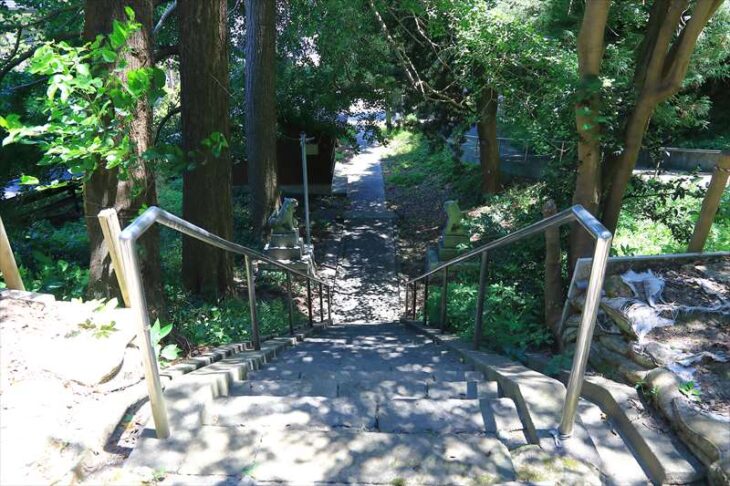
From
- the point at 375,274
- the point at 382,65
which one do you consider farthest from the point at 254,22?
the point at 375,274

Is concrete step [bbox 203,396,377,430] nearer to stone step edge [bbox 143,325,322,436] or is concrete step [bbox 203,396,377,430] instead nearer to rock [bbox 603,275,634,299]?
stone step edge [bbox 143,325,322,436]

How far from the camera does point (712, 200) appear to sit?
401 cm

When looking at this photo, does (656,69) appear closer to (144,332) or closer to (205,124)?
(144,332)

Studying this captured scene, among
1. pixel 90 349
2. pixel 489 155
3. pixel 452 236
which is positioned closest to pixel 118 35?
pixel 90 349

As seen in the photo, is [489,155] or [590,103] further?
[489,155]

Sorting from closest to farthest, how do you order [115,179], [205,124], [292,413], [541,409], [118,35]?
[541,409] < [292,413] < [118,35] < [115,179] < [205,124]

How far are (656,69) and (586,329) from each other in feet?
9.53

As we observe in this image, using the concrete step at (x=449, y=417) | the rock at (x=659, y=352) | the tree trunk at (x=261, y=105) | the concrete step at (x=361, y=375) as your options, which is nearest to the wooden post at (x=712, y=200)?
the rock at (x=659, y=352)

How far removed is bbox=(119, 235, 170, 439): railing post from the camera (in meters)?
1.97

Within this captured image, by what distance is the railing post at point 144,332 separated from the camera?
6.48ft

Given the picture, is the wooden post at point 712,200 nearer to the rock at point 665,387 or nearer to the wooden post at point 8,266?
the rock at point 665,387

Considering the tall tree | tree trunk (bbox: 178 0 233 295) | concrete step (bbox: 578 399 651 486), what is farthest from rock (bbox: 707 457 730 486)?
tree trunk (bbox: 178 0 233 295)

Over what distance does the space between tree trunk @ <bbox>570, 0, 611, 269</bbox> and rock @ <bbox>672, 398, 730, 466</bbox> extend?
2.31 metres

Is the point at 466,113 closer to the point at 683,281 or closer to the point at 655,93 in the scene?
the point at 655,93
